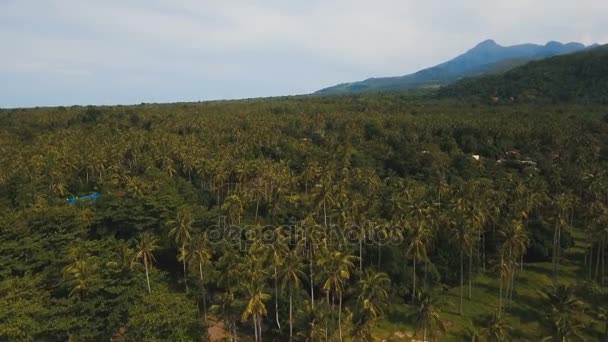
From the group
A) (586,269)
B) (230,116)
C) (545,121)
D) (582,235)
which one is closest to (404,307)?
(586,269)

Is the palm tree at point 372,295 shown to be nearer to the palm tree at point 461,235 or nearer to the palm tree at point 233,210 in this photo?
the palm tree at point 461,235

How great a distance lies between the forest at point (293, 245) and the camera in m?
53.2

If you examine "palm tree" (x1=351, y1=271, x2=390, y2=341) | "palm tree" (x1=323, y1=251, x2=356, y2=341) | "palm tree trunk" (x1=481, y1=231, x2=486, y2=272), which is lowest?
"palm tree trunk" (x1=481, y1=231, x2=486, y2=272)

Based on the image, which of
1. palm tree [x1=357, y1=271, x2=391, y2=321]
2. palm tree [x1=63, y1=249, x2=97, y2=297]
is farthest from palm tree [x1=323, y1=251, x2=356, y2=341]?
palm tree [x1=63, y1=249, x2=97, y2=297]

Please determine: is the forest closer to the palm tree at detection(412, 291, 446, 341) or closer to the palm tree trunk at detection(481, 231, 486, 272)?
the palm tree at detection(412, 291, 446, 341)

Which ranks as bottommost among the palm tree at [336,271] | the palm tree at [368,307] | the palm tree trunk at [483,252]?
the palm tree trunk at [483,252]

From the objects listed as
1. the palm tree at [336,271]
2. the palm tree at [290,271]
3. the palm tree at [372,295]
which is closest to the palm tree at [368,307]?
the palm tree at [372,295]

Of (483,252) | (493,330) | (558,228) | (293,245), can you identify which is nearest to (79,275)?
(293,245)

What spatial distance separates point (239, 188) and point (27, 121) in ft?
438

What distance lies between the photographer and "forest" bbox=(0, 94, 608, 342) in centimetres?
5319

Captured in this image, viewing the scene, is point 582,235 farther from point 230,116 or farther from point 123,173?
point 230,116

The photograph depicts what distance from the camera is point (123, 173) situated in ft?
341

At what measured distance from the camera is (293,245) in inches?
2923

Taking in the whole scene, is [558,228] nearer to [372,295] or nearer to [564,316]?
[564,316]
